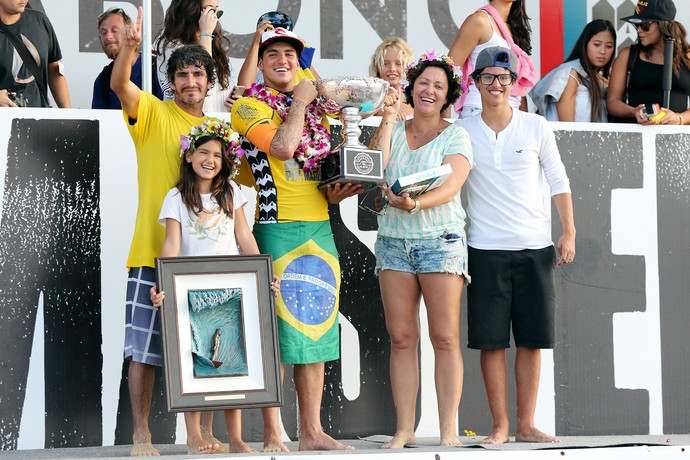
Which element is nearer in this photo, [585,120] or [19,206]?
[19,206]

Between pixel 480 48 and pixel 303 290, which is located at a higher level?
pixel 480 48

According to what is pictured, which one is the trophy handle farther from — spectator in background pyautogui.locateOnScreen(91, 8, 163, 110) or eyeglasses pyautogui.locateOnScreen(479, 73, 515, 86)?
spectator in background pyautogui.locateOnScreen(91, 8, 163, 110)

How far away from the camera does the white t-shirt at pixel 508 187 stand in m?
5.73

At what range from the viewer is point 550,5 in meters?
8.49

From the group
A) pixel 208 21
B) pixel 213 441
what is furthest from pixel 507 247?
pixel 208 21

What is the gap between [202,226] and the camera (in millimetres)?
5211

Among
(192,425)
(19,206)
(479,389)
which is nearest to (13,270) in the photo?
(19,206)

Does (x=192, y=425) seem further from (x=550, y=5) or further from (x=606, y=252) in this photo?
(x=550, y=5)

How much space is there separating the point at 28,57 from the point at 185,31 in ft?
2.57

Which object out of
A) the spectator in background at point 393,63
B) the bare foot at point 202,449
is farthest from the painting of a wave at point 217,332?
the spectator in background at point 393,63

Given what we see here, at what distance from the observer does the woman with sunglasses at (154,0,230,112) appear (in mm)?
6074

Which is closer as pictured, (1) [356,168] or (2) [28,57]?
(1) [356,168]

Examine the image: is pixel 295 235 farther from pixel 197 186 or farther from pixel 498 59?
pixel 498 59

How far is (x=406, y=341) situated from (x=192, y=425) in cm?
100
